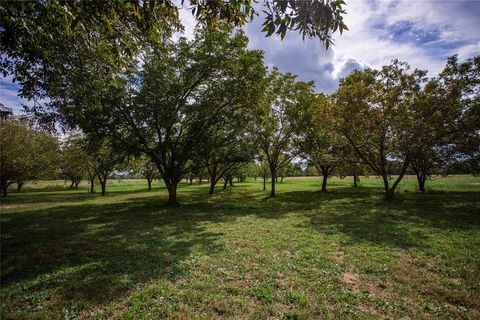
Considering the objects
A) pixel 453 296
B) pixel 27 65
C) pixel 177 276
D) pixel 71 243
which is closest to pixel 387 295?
pixel 453 296

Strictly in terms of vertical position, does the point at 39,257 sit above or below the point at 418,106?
below

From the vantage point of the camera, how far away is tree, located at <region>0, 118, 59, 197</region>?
27078mm

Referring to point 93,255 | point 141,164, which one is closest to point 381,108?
point 93,255

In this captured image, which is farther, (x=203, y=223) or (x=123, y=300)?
(x=203, y=223)

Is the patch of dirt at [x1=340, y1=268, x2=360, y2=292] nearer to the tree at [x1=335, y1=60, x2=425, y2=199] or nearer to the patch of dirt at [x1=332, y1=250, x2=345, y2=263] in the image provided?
the patch of dirt at [x1=332, y1=250, x2=345, y2=263]

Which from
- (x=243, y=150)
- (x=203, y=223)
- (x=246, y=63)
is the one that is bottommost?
(x=203, y=223)

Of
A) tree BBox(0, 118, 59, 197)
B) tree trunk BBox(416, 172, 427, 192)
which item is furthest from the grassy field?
tree BBox(0, 118, 59, 197)

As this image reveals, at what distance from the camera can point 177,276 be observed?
5.89 m

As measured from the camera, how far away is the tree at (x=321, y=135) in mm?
21859

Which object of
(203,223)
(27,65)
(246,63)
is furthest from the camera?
(246,63)

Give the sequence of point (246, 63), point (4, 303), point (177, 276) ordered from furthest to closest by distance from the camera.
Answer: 1. point (246, 63)
2. point (177, 276)
3. point (4, 303)

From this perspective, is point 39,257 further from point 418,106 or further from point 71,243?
point 418,106

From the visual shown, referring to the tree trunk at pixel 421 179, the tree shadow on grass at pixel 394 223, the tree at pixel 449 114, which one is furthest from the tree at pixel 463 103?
the tree trunk at pixel 421 179

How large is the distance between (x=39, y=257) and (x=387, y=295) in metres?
9.52
